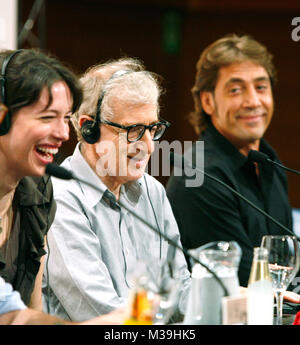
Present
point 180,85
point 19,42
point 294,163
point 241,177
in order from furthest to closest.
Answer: point 180,85
point 294,163
point 19,42
point 241,177

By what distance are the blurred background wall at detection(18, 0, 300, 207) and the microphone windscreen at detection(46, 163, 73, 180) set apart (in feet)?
8.94

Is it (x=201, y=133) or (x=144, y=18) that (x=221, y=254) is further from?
(x=144, y=18)

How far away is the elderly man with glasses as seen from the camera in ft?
5.41

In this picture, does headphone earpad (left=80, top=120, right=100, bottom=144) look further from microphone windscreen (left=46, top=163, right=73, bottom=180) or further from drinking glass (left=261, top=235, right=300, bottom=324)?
drinking glass (left=261, top=235, right=300, bottom=324)

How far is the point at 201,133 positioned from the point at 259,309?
1.65 m

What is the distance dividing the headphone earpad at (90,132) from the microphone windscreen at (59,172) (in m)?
0.56

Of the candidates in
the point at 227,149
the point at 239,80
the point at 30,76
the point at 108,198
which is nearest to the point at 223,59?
the point at 239,80

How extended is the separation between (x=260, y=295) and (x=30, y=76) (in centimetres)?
76

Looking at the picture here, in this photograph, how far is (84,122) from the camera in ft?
6.23

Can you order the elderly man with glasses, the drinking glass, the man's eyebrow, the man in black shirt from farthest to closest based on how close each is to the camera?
1. the man's eyebrow
2. the man in black shirt
3. the elderly man with glasses
4. the drinking glass

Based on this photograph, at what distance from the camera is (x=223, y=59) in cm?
276

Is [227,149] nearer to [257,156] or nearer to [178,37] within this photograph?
[257,156]

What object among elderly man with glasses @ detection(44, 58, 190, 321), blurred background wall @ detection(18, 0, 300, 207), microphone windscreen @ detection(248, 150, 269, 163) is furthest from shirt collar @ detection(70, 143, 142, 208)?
blurred background wall @ detection(18, 0, 300, 207)
